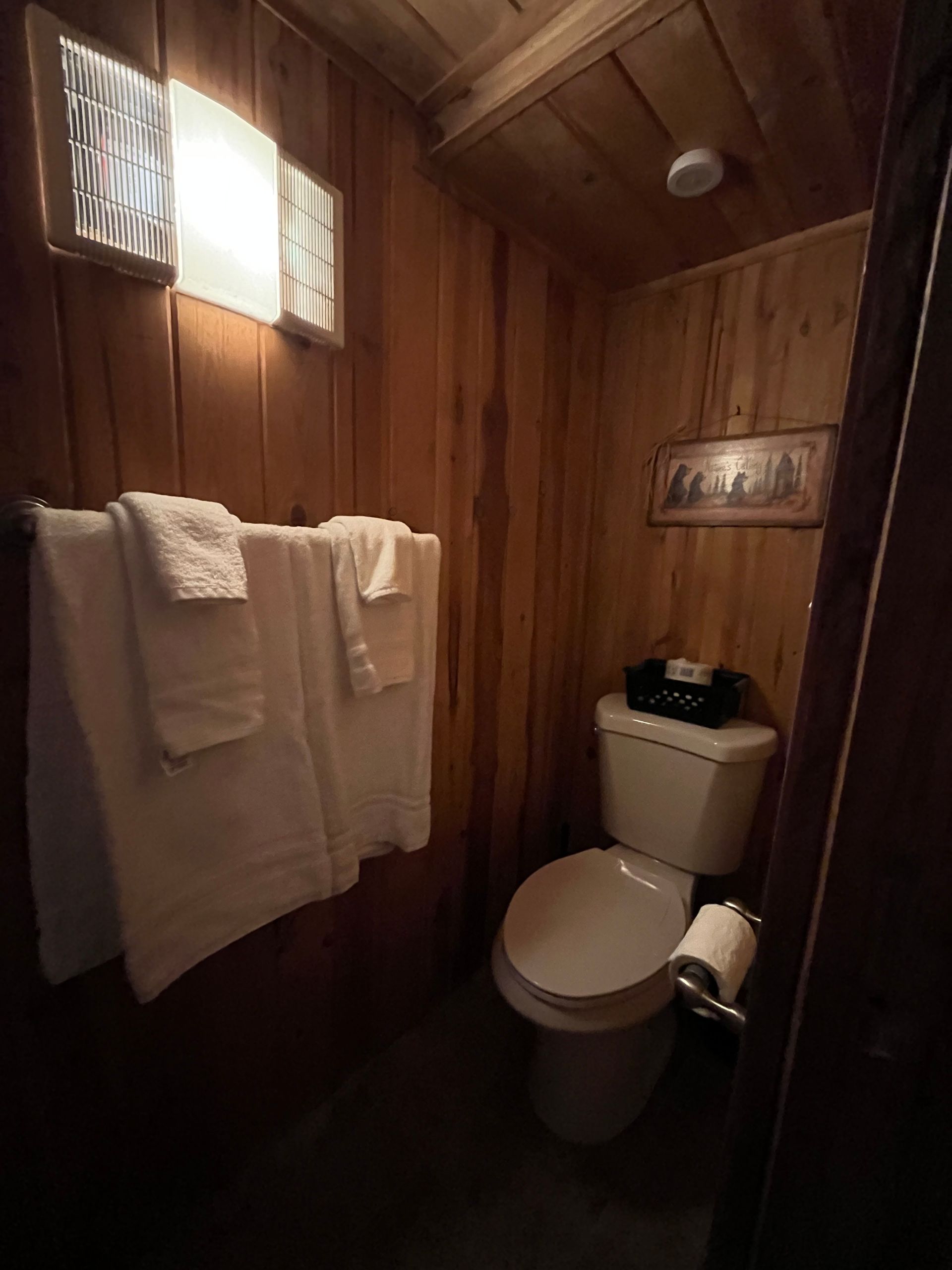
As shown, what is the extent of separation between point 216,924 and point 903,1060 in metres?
0.82

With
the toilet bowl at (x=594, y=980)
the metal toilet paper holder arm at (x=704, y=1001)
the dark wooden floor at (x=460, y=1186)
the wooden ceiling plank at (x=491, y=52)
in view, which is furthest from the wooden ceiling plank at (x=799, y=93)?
the dark wooden floor at (x=460, y=1186)

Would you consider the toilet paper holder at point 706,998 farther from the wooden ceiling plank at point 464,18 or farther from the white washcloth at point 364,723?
the wooden ceiling plank at point 464,18

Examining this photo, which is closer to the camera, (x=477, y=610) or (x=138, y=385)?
(x=138, y=385)

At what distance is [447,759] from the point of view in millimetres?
1316

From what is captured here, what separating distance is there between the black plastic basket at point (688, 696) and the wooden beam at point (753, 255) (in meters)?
1.06

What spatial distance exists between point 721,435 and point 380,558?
107 cm

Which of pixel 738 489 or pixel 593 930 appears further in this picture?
pixel 738 489

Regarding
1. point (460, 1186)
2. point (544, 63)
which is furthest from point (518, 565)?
point (460, 1186)

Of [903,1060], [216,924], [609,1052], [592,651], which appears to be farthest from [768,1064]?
[592,651]

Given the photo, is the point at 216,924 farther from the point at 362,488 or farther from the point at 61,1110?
the point at 362,488

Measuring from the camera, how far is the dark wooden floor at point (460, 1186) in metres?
0.95

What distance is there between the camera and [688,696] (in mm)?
1333

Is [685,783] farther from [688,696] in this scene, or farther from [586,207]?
[586,207]

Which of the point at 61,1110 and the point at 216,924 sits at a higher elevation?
the point at 216,924
